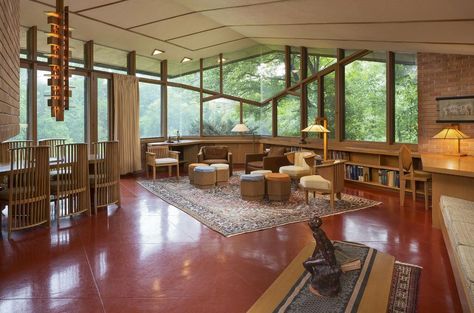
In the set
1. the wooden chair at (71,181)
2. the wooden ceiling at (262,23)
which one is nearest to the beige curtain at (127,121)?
the wooden ceiling at (262,23)

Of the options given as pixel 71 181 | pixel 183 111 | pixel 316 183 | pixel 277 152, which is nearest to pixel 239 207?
pixel 316 183

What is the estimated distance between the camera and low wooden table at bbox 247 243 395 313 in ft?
6.64

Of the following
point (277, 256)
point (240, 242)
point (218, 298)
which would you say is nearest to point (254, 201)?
point (240, 242)

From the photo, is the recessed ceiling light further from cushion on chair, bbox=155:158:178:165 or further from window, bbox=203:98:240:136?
cushion on chair, bbox=155:158:178:165

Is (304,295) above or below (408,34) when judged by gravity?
below

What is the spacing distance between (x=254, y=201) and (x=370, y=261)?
3.58 m

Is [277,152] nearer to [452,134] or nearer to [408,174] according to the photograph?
[408,174]

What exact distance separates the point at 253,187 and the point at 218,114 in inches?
202

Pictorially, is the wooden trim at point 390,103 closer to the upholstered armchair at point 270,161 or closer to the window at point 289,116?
the upholstered armchair at point 270,161

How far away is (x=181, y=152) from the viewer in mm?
10352

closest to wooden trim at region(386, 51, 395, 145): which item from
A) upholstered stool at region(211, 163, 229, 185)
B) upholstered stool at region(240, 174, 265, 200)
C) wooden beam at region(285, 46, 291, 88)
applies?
upholstered stool at region(240, 174, 265, 200)

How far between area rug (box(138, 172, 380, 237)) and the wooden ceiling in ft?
8.60

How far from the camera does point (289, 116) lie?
10.0m

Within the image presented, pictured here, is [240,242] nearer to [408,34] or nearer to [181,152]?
[408,34]
